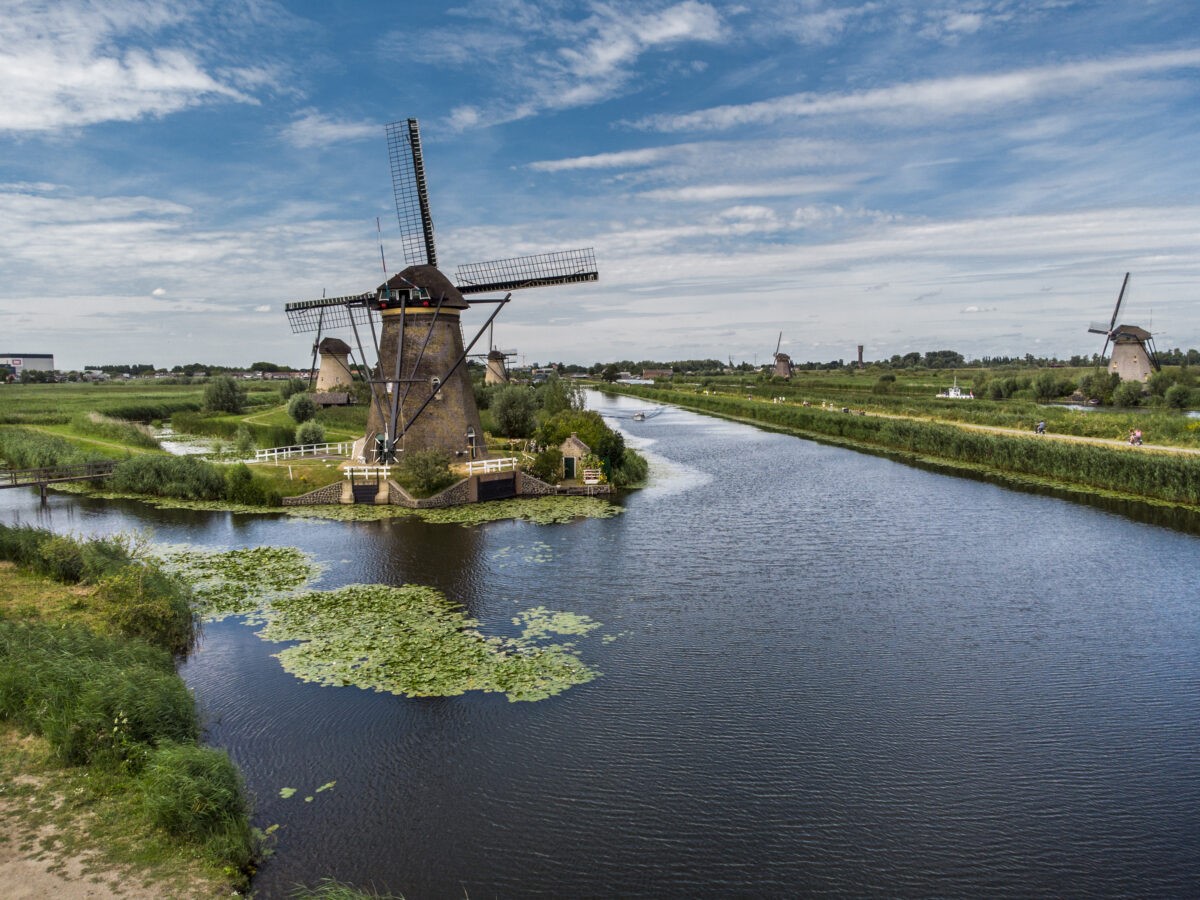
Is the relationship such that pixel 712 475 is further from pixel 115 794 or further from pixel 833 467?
pixel 115 794

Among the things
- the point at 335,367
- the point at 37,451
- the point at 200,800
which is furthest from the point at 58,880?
the point at 335,367

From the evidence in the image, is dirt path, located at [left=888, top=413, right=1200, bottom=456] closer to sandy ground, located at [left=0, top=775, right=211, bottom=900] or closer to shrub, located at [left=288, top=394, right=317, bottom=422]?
sandy ground, located at [left=0, top=775, right=211, bottom=900]

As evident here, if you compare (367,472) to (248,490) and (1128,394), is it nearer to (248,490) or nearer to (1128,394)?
(248,490)

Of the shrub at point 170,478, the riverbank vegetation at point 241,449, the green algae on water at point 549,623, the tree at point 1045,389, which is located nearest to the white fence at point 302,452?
the riverbank vegetation at point 241,449

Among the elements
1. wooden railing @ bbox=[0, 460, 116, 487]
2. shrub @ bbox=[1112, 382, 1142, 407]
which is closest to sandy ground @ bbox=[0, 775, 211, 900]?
wooden railing @ bbox=[0, 460, 116, 487]

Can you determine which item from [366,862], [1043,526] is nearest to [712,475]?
[1043,526]

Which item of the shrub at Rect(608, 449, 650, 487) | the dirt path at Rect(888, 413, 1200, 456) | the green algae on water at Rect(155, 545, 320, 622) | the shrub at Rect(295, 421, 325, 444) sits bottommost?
the green algae on water at Rect(155, 545, 320, 622)
